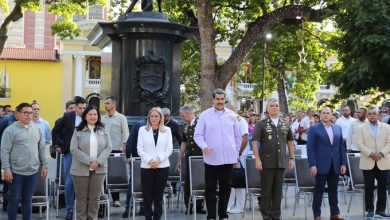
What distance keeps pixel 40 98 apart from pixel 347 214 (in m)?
42.3

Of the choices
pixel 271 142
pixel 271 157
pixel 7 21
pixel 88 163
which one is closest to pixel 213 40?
pixel 7 21

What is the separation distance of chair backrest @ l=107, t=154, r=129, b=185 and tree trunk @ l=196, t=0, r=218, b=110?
11894 mm

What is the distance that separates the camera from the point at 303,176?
10250mm

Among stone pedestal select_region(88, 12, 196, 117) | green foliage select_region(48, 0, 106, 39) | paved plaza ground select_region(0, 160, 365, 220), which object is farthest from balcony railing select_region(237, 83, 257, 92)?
paved plaza ground select_region(0, 160, 365, 220)

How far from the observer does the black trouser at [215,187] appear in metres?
9.05

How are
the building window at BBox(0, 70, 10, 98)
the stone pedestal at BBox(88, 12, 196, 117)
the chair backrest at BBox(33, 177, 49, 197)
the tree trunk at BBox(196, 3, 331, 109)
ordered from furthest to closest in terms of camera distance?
the building window at BBox(0, 70, 10, 98)
the tree trunk at BBox(196, 3, 331, 109)
the stone pedestal at BBox(88, 12, 196, 117)
the chair backrest at BBox(33, 177, 49, 197)

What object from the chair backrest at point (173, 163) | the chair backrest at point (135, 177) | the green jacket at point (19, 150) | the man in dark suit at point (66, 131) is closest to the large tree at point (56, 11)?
the chair backrest at point (173, 163)

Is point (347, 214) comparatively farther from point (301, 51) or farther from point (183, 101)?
point (183, 101)

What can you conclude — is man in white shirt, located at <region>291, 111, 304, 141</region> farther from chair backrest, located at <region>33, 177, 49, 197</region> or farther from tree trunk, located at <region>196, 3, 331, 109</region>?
chair backrest, located at <region>33, 177, 49, 197</region>

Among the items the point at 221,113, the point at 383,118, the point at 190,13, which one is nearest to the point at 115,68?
the point at 221,113

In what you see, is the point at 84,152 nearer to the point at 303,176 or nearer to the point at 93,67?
the point at 303,176

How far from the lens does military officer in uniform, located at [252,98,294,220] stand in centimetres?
896

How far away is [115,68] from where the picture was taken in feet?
43.3

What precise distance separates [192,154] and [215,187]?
1.53 meters
